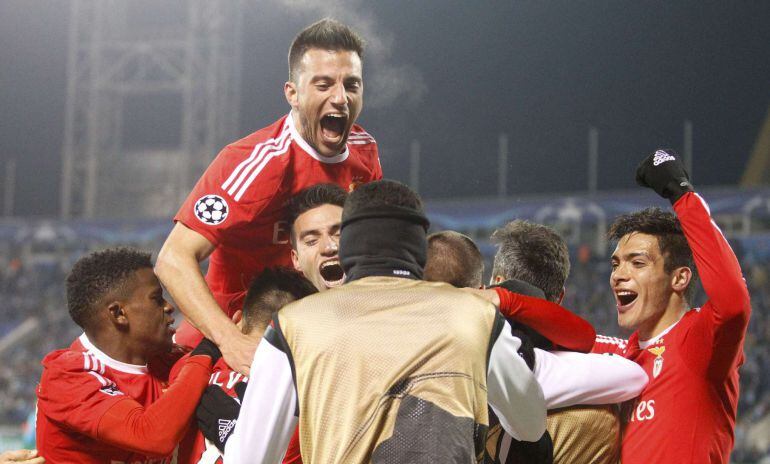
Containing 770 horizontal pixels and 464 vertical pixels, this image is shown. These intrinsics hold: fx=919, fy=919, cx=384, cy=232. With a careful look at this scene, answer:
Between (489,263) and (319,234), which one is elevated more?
(319,234)

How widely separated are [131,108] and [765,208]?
1647cm

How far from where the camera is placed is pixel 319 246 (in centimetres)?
354

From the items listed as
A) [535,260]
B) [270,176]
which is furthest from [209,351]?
[535,260]

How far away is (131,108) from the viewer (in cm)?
2534

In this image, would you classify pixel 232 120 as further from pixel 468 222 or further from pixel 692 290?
pixel 692 290

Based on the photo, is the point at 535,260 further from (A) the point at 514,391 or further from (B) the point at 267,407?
(B) the point at 267,407

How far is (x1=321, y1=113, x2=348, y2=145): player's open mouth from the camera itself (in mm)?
3920

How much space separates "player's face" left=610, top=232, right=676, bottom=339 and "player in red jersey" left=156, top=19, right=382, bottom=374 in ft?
4.12

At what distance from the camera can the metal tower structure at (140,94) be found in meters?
21.7

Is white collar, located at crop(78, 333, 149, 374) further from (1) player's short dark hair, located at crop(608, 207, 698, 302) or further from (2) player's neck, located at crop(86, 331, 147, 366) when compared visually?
(1) player's short dark hair, located at crop(608, 207, 698, 302)

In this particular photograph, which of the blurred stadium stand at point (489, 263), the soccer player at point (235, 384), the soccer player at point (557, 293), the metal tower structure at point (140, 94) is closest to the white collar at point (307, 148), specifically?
the soccer player at point (235, 384)

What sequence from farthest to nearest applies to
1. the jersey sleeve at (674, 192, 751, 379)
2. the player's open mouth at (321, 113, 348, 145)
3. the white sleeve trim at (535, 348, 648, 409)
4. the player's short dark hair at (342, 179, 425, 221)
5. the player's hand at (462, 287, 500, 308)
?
the player's open mouth at (321, 113, 348, 145)
the jersey sleeve at (674, 192, 751, 379)
the white sleeve trim at (535, 348, 648, 409)
the player's hand at (462, 287, 500, 308)
the player's short dark hair at (342, 179, 425, 221)

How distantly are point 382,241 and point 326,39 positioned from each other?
1.75 metres

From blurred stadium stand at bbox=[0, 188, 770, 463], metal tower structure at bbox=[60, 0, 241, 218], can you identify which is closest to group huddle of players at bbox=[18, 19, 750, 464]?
blurred stadium stand at bbox=[0, 188, 770, 463]
